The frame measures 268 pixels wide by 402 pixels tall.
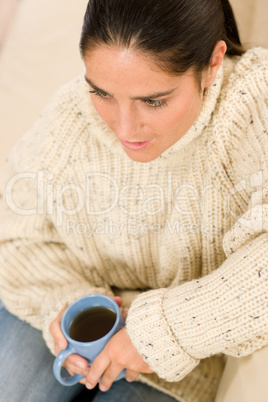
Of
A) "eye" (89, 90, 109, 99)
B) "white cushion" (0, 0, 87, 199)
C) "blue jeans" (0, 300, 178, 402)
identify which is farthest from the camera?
"white cushion" (0, 0, 87, 199)

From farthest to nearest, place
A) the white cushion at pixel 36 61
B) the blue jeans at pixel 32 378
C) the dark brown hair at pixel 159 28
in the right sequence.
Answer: the white cushion at pixel 36 61, the blue jeans at pixel 32 378, the dark brown hair at pixel 159 28

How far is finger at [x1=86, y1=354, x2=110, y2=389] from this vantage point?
75cm

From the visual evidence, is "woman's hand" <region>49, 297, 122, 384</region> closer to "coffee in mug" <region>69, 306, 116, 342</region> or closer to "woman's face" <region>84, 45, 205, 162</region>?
"coffee in mug" <region>69, 306, 116, 342</region>

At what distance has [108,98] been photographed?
702mm

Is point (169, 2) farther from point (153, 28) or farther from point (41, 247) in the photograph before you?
point (41, 247)

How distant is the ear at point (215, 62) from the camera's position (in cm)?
71

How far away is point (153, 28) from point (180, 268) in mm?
502

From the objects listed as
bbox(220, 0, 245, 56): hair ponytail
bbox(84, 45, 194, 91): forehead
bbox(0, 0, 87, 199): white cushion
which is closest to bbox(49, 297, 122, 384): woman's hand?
bbox(84, 45, 194, 91): forehead

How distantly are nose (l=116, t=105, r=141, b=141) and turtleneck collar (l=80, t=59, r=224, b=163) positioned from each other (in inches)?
4.6

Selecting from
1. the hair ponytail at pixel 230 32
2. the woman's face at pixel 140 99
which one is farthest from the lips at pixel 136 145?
the hair ponytail at pixel 230 32

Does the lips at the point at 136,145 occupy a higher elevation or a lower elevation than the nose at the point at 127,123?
lower

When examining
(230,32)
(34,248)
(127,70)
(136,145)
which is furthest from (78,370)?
(230,32)

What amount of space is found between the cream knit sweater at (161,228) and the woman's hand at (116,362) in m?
0.04

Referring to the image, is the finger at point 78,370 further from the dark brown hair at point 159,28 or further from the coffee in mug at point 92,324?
the dark brown hair at point 159,28
